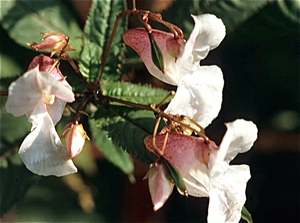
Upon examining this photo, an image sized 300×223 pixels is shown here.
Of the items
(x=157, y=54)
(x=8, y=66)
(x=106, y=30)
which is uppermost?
(x=157, y=54)

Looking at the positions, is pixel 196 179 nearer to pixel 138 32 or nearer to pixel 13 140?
pixel 138 32

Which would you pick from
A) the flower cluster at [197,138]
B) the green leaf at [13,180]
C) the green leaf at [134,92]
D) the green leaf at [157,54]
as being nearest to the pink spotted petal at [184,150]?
the flower cluster at [197,138]

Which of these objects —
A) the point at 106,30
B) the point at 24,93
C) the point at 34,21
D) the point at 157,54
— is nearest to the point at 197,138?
the point at 157,54

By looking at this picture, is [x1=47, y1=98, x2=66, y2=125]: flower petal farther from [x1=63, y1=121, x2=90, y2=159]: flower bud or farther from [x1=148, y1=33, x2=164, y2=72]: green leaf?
[x1=148, y1=33, x2=164, y2=72]: green leaf

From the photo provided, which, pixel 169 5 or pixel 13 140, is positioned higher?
pixel 169 5

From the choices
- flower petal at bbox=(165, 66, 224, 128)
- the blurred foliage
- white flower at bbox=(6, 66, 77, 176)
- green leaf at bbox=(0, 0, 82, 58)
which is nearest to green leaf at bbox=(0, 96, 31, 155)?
the blurred foliage

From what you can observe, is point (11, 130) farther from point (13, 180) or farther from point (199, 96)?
point (199, 96)

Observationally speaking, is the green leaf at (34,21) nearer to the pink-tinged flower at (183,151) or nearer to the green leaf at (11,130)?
the green leaf at (11,130)

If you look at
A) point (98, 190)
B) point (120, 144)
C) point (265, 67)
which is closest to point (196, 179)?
point (120, 144)
